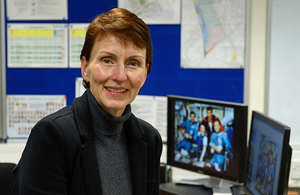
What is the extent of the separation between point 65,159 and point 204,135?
42.8 inches

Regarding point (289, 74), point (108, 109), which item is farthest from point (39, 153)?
point (289, 74)

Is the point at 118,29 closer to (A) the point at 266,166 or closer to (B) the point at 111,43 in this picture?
(B) the point at 111,43

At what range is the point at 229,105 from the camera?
1721mm

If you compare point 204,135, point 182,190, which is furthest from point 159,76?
point 182,190

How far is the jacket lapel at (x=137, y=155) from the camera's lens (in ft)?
3.34

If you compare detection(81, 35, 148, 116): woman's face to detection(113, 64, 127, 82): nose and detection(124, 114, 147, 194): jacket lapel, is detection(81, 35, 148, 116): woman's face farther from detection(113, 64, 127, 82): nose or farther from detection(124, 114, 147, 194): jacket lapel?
detection(124, 114, 147, 194): jacket lapel

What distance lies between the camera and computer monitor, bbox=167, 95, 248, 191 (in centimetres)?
172

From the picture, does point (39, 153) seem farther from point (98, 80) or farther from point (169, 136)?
point (169, 136)

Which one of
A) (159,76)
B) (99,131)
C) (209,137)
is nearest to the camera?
(99,131)

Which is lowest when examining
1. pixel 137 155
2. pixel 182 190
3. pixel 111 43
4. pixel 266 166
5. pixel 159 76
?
pixel 182 190

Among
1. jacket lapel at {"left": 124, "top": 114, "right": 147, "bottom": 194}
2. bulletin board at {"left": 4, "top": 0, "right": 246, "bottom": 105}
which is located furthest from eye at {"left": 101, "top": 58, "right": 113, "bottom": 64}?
bulletin board at {"left": 4, "top": 0, "right": 246, "bottom": 105}

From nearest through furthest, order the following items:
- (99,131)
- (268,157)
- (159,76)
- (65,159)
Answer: (65,159) → (99,131) → (268,157) → (159,76)

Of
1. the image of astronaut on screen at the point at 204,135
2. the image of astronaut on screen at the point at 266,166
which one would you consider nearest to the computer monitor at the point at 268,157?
the image of astronaut on screen at the point at 266,166

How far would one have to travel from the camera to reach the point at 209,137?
5.93ft
